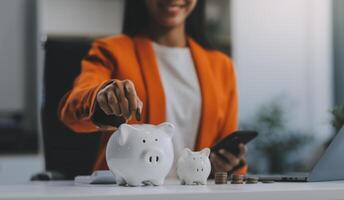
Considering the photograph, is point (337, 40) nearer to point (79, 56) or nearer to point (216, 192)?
point (79, 56)

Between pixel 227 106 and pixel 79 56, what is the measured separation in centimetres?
57

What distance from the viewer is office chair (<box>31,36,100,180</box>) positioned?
2094 millimetres

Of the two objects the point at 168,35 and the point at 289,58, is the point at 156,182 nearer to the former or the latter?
the point at 168,35

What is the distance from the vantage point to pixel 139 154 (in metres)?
1.02

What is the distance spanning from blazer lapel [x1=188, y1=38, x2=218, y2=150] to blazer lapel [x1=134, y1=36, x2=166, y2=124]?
0.12 metres

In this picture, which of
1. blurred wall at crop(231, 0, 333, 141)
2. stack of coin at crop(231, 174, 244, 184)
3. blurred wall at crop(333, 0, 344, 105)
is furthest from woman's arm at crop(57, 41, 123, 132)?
blurred wall at crop(333, 0, 344, 105)

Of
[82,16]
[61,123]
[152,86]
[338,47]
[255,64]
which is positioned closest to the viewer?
[152,86]

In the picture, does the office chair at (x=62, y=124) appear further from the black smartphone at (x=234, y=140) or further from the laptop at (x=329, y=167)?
the laptop at (x=329, y=167)

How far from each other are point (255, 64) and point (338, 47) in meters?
0.58

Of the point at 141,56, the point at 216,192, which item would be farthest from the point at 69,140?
the point at 216,192

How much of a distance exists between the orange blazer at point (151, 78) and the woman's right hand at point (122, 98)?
1.58 ft

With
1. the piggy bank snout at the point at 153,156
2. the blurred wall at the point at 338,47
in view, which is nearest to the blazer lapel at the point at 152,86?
the piggy bank snout at the point at 153,156

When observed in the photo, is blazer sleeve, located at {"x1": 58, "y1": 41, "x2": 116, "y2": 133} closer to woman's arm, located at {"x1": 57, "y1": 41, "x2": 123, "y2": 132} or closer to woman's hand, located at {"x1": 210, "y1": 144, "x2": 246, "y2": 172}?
woman's arm, located at {"x1": 57, "y1": 41, "x2": 123, "y2": 132}

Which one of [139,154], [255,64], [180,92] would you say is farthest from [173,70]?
[255,64]
